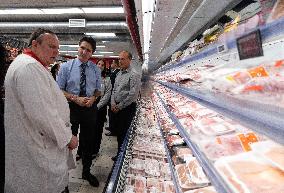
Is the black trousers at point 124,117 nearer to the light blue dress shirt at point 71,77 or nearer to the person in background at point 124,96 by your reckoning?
the person in background at point 124,96

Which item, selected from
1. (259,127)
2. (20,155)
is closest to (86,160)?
(20,155)

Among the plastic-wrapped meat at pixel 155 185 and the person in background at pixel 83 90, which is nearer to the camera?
the plastic-wrapped meat at pixel 155 185

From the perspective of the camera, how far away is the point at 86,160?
344cm

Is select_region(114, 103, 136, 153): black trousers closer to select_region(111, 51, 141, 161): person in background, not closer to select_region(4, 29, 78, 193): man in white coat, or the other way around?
Answer: select_region(111, 51, 141, 161): person in background

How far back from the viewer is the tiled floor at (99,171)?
322 cm

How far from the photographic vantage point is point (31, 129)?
5.62ft

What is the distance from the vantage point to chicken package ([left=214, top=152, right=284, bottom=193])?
0.95 m

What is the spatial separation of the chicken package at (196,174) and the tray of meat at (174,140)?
484mm

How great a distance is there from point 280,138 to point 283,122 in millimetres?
57

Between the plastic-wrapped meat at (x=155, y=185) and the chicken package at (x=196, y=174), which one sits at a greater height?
the chicken package at (x=196, y=174)

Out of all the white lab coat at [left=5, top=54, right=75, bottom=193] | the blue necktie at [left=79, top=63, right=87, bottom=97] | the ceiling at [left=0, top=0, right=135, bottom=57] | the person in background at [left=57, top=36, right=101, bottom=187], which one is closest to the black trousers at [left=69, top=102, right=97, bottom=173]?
the person in background at [left=57, top=36, right=101, bottom=187]

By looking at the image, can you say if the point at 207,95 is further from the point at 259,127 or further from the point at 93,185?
the point at 93,185

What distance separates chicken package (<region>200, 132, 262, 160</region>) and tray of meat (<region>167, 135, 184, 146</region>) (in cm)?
87

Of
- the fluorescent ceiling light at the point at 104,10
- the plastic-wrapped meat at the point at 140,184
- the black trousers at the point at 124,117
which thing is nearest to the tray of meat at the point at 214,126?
the plastic-wrapped meat at the point at 140,184
